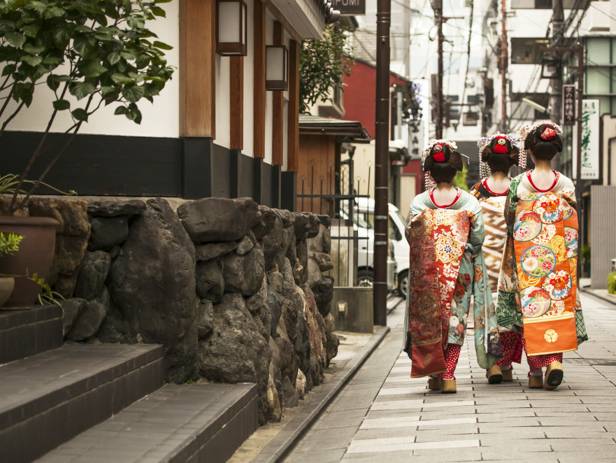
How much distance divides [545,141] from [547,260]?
1.11m

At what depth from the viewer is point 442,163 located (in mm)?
12867

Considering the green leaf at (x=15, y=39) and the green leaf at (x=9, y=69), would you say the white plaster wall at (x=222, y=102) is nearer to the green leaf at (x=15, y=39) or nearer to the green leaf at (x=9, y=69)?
the green leaf at (x=9, y=69)

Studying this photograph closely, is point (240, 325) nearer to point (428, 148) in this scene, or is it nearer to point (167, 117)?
point (167, 117)

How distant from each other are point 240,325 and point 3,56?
272cm

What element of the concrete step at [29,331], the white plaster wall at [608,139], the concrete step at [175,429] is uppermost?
the white plaster wall at [608,139]

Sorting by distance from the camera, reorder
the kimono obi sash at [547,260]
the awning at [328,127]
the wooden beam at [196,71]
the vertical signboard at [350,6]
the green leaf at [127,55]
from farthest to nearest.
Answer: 1. the awning at [328,127]
2. the vertical signboard at [350,6]
3. the kimono obi sash at [547,260]
4. the wooden beam at [196,71]
5. the green leaf at [127,55]

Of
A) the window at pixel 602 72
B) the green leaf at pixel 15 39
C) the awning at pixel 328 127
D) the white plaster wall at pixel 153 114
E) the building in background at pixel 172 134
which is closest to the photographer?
the green leaf at pixel 15 39

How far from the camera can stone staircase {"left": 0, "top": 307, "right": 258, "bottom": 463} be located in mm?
6598

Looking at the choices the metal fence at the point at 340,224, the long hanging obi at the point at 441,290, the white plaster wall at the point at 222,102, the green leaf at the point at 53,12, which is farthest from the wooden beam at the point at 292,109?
the green leaf at the point at 53,12

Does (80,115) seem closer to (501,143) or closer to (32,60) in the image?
(32,60)

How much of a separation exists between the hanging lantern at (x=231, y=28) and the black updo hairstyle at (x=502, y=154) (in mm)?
4605

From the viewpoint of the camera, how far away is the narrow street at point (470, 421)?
29.5ft

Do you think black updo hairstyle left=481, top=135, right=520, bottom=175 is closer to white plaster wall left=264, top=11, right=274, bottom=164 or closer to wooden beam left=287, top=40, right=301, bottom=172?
white plaster wall left=264, top=11, right=274, bottom=164

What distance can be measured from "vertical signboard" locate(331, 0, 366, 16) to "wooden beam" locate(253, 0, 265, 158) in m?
8.14
